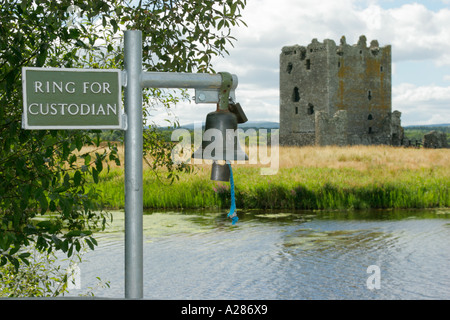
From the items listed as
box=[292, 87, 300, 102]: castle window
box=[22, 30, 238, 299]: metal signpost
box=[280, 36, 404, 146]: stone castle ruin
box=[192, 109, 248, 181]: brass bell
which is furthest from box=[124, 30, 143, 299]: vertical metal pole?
box=[292, 87, 300, 102]: castle window

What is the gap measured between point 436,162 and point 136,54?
Result: 2116 cm

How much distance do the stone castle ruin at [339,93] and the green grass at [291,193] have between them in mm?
22063

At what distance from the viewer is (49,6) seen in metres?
4.48

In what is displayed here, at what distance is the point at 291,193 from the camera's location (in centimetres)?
1684

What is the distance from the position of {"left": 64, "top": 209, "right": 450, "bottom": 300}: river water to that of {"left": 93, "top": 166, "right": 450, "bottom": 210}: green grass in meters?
1.02

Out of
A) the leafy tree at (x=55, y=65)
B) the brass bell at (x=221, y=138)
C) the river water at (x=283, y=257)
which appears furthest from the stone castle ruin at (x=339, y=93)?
the brass bell at (x=221, y=138)

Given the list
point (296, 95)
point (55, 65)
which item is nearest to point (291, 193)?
point (55, 65)

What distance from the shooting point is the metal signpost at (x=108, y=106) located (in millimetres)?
2986

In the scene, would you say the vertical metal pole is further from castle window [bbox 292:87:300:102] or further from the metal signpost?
castle window [bbox 292:87:300:102]

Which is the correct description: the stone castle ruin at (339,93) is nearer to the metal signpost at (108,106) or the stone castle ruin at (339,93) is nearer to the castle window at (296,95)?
the castle window at (296,95)

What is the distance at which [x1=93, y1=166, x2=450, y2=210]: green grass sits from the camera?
16844 millimetres

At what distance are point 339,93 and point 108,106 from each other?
130ft
